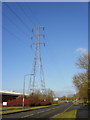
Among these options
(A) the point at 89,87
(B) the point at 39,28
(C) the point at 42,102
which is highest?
(B) the point at 39,28

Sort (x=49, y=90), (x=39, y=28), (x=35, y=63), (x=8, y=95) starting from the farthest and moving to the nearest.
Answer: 1. (x=49, y=90)
2. (x=8, y=95)
3. (x=35, y=63)
4. (x=39, y=28)

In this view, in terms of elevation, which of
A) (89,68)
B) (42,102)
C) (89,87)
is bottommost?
(42,102)

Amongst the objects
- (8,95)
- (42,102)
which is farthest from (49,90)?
(42,102)

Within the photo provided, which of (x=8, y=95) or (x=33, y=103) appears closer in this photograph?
(x=33, y=103)

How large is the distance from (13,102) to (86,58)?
30.5m

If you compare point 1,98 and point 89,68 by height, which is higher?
point 89,68

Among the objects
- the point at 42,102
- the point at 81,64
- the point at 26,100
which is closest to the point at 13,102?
the point at 26,100

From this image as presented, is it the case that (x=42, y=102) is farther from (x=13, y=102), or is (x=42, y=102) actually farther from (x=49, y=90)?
(x=49, y=90)

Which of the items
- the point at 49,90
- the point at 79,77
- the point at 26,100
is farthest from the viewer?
the point at 49,90

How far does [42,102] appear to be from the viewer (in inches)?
2776

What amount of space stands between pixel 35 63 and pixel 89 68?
19454 mm

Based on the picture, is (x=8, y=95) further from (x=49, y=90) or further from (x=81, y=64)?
(x=81, y=64)

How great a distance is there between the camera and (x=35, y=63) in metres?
52.5

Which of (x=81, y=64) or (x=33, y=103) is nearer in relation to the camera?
(x=81, y=64)
